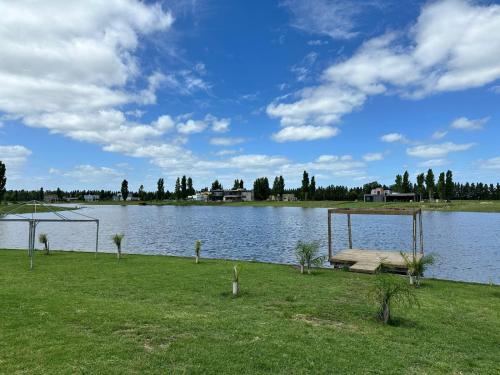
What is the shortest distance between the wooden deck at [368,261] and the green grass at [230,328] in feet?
14.9

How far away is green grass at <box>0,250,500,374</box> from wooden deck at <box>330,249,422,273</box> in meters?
4.54

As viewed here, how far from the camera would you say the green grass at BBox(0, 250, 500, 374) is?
6441 mm

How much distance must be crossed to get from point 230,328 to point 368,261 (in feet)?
47.3

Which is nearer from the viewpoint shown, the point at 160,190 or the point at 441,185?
the point at 441,185

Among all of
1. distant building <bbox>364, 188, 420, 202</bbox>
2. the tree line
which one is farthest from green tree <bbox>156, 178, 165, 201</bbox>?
distant building <bbox>364, 188, 420, 202</bbox>

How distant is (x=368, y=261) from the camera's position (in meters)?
20.9

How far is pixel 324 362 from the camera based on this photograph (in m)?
6.64

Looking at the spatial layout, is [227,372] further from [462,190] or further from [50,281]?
[462,190]

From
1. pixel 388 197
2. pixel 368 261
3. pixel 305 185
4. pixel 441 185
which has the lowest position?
pixel 368 261

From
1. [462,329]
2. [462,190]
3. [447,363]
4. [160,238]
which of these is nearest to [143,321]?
[447,363]

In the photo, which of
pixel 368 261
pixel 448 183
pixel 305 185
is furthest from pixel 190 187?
pixel 368 261

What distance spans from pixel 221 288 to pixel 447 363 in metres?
7.93

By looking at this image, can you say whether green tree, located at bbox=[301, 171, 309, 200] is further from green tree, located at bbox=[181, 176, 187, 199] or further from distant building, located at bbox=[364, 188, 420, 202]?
green tree, located at bbox=[181, 176, 187, 199]

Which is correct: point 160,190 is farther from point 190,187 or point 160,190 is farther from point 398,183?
point 398,183
